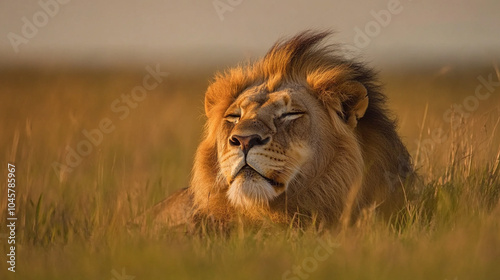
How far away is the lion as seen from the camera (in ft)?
17.1

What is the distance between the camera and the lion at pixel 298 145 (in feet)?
17.1

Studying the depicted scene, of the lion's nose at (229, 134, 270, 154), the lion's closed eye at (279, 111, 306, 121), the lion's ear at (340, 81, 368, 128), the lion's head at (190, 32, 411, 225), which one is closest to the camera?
the lion's nose at (229, 134, 270, 154)

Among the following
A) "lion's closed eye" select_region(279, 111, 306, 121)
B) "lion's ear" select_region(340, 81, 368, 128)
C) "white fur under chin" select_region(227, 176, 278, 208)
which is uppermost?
"lion's ear" select_region(340, 81, 368, 128)

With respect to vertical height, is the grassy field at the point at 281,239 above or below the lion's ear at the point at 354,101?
below

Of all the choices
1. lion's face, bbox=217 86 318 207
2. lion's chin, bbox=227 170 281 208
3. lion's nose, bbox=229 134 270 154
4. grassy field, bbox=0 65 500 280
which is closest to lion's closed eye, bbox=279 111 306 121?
lion's face, bbox=217 86 318 207

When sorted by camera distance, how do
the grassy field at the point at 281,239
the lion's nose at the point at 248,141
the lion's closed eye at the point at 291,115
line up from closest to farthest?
the grassy field at the point at 281,239, the lion's nose at the point at 248,141, the lion's closed eye at the point at 291,115

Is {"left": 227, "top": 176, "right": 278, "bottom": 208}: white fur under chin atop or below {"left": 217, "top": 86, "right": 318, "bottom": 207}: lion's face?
below

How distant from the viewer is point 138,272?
15.0 feet

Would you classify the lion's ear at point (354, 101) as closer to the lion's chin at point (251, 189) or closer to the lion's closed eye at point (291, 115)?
the lion's closed eye at point (291, 115)

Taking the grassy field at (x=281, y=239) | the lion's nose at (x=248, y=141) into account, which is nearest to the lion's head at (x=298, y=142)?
the lion's nose at (x=248, y=141)

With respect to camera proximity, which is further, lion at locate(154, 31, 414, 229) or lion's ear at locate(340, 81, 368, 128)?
lion's ear at locate(340, 81, 368, 128)

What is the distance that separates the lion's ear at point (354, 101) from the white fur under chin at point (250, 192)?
91cm

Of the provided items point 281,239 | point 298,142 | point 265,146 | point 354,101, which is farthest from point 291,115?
point 281,239

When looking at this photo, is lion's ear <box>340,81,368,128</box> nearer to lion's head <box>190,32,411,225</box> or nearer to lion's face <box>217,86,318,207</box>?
lion's head <box>190,32,411,225</box>
